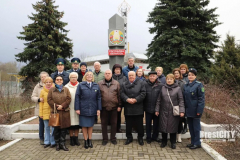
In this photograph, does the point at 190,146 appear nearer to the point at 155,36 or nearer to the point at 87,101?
the point at 87,101

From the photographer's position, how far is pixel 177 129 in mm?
4086

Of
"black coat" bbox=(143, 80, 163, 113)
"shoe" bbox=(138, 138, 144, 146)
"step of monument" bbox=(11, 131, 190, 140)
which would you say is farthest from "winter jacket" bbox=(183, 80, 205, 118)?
"shoe" bbox=(138, 138, 144, 146)

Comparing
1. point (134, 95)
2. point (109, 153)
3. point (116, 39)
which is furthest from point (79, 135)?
point (116, 39)

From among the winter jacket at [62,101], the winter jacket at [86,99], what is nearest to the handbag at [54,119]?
the winter jacket at [62,101]

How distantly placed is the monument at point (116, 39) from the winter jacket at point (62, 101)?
4543 mm

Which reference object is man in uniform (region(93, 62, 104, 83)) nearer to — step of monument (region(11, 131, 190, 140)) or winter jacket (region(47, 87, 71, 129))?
winter jacket (region(47, 87, 71, 129))

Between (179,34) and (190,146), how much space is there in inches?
389

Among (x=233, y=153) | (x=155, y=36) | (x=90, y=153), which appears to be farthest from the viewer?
(x=155, y=36)

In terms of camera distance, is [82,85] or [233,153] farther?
[82,85]

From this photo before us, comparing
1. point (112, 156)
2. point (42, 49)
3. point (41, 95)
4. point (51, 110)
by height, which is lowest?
point (112, 156)

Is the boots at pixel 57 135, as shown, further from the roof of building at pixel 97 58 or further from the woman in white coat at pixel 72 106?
the roof of building at pixel 97 58

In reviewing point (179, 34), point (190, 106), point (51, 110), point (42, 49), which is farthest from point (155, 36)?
point (51, 110)

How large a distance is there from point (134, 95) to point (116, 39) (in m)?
4.65

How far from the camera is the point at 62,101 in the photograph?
404 centimetres
